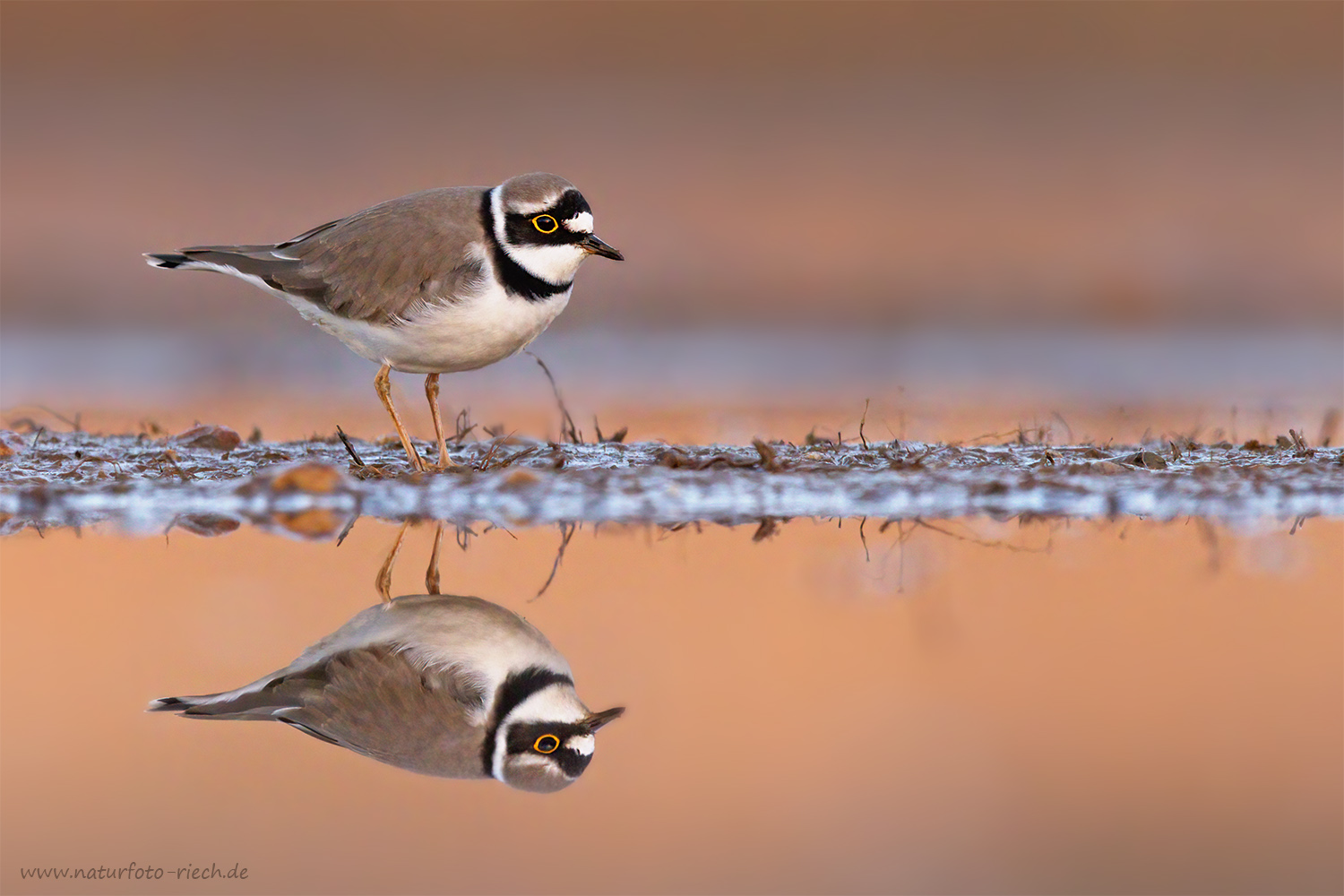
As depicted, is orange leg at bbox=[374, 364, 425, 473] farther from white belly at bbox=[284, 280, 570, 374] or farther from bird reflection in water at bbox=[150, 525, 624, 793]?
bird reflection in water at bbox=[150, 525, 624, 793]

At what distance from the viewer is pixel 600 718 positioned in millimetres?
3492

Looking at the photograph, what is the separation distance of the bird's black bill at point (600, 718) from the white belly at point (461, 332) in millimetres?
2621

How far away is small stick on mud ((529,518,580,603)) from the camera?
4375 mm

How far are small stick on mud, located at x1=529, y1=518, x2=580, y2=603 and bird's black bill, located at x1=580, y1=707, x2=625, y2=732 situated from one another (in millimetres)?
757

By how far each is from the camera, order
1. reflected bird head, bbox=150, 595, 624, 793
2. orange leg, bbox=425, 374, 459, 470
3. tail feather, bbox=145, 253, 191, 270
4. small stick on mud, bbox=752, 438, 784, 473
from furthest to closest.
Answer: tail feather, bbox=145, 253, 191, 270
orange leg, bbox=425, 374, 459, 470
small stick on mud, bbox=752, 438, 784, 473
reflected bird head, bbox=150, 595, 624, 793

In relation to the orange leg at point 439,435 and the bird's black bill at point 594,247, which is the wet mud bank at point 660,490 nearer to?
the orange leg at point 439,435

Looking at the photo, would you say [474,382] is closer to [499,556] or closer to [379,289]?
[379,289]

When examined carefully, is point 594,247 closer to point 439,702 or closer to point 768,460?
point 768,460

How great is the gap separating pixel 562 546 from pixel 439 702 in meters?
1.28

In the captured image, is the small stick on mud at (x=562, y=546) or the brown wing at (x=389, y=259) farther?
the brown wing at (x=389, y=259)

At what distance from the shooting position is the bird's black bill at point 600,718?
3.47 metres

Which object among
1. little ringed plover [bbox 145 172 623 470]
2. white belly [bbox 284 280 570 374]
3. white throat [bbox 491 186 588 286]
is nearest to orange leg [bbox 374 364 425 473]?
little ringed plover [bbox 145 172 623 470]

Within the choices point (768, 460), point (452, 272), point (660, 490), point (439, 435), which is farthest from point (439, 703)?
point (439, 435)

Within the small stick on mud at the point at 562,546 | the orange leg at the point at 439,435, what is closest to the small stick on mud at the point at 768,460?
the small stick on mud at the point at 562,546
